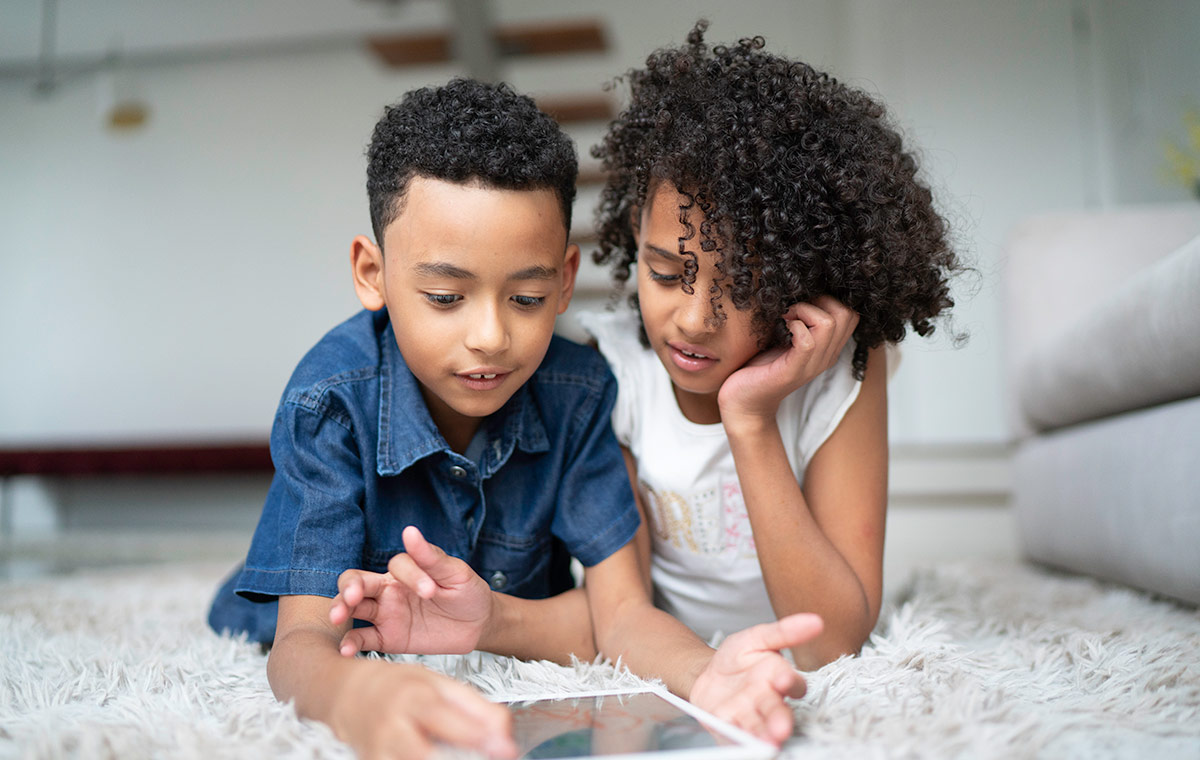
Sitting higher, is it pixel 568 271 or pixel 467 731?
pixel 568 271

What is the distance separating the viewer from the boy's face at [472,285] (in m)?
0.80

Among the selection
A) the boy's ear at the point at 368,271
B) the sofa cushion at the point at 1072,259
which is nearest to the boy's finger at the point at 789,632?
the boy's ear at the point at 368,271

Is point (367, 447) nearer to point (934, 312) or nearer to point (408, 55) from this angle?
point (934, 312)

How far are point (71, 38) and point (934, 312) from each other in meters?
4.65

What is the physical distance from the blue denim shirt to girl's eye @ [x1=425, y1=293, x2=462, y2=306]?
123 millimetres

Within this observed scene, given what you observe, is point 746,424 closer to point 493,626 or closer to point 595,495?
point 595,495

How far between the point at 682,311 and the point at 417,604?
376 mm

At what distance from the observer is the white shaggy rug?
566mm

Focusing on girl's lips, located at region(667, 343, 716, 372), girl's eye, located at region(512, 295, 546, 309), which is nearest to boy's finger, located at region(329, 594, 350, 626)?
girl's eye, located at region(512, 295, 546, 309)

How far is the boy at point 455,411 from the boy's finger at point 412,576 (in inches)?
Answer: 1.2

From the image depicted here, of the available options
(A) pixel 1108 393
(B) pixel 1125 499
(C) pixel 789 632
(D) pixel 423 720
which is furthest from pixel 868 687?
(A) pixel 1108 393

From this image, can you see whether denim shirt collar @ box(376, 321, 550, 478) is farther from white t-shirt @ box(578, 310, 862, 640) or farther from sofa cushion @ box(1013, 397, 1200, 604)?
sofa cushion @ box(1013, 397, 1200, 604)

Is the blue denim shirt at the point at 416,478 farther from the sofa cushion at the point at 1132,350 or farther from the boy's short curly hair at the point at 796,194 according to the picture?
the sofa cushion at the point at 1132,350

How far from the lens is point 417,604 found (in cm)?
76
